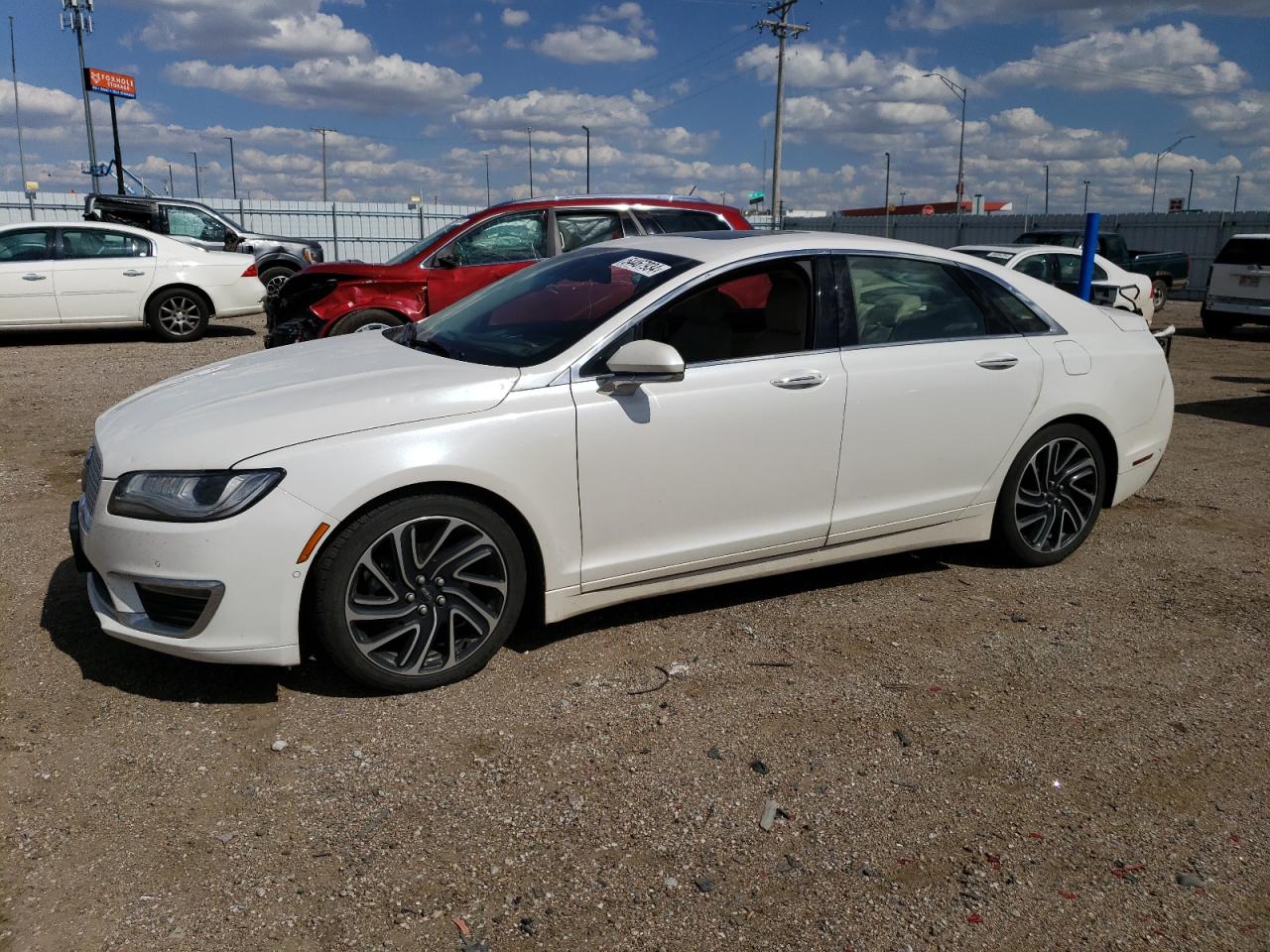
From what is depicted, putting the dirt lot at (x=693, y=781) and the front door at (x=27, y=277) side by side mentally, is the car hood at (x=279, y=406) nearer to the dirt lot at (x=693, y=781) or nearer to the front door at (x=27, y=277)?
the dirt lot at (x=693, y=781)

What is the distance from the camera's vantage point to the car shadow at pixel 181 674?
3674 mm

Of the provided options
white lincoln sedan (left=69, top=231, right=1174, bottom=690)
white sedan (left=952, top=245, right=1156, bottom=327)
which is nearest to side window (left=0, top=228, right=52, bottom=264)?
white lincoln sedan (left=69, top=231, right=1174, bottom=690)

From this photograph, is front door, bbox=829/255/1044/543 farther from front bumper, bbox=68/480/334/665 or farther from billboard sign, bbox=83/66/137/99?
billboard sign, bbox=83/66/137/99

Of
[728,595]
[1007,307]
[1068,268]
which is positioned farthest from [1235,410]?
[728,595]

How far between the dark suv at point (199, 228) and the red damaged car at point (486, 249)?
1010cm

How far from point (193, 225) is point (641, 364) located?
725 inches

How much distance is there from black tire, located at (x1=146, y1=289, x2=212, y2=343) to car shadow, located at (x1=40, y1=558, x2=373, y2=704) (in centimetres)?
1024

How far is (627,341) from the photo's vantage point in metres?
3.92

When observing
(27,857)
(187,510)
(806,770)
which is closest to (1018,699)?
(806,770)

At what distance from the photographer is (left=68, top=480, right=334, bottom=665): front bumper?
3.29 m

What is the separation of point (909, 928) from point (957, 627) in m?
2.04

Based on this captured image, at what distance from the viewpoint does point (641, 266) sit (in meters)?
4.30

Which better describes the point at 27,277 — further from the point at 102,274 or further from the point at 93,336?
the point at 93,336

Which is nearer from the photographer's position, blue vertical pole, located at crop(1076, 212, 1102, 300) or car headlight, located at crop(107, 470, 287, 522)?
car headlight, located at crop(107, 470, 287, 522)
